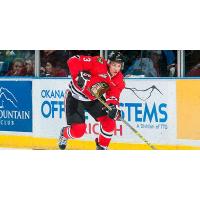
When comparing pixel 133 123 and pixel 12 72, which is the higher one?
pixel 12 72

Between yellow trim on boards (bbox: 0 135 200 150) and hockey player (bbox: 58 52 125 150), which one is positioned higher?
hockey player (bbox: 58 52 125 150)

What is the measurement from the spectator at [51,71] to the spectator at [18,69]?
26 centimetres

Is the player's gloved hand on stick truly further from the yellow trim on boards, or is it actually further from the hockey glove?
the yellow trim on boards

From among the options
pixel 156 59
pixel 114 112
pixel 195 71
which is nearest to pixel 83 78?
pixel 114 112

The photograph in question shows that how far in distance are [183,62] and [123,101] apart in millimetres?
900

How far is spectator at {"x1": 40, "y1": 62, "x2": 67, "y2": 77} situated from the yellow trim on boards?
2.74 ft

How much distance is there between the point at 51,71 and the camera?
841 cm

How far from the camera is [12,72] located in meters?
8.60

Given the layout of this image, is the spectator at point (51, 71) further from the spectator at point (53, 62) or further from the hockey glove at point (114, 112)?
the hockey glove at point (114, 112)

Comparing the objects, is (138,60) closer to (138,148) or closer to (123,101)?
(123,101)

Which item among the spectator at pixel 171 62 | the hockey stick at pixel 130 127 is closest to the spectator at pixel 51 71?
the hockey stick at pixel 130 127

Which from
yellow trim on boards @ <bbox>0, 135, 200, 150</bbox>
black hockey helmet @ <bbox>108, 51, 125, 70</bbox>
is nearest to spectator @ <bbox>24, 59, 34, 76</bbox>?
yellow trim on boards @ <bbox>0, 135, 200, 150</bbox>

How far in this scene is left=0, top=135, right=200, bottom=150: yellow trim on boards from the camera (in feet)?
26.5
